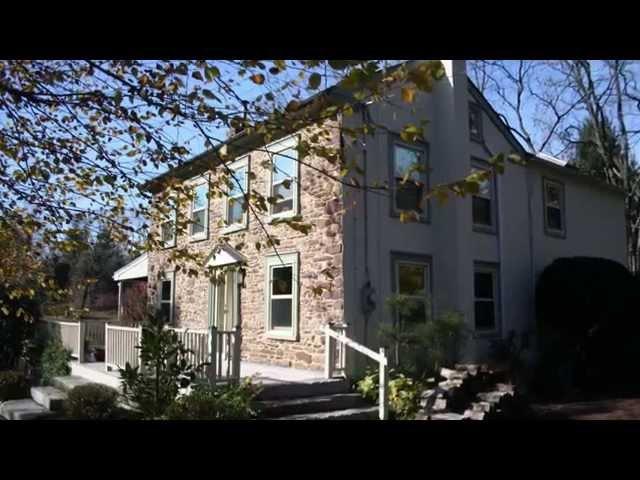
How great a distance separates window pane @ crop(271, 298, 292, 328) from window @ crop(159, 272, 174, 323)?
A: 5.25 m

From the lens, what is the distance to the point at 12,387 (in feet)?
36.6

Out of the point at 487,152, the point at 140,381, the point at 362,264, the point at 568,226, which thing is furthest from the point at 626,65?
the point at 140,381

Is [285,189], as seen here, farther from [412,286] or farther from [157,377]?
[157,377]

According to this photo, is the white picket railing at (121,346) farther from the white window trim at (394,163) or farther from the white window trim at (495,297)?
the white window trim at (495,297)

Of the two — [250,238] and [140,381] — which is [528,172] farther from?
[140,381]

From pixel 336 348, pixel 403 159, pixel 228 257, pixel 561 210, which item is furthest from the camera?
pixel 561 210

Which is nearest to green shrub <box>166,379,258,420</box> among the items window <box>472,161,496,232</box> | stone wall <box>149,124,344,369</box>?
stone wall <box>149,124,344,369</box>

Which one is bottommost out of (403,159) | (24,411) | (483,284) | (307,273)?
(24,411)

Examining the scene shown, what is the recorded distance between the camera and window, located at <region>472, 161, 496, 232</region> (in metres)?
13.4

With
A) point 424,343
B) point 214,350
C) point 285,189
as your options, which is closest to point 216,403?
point 214,350

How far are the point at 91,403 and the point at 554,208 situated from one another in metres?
13.0

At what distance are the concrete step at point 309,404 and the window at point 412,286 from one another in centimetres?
220

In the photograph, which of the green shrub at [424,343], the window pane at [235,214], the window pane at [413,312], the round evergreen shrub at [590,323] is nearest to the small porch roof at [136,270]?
the window pane at [235,214]

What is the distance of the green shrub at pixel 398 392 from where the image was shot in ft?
29.1
